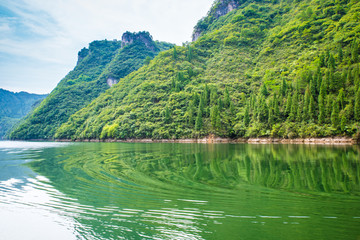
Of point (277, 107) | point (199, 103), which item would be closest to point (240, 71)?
point (199, 103)

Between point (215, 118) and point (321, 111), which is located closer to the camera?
point (321, 111)

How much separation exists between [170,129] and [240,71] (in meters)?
51.4

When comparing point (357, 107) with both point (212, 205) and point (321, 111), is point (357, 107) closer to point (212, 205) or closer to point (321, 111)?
point (321, 111)

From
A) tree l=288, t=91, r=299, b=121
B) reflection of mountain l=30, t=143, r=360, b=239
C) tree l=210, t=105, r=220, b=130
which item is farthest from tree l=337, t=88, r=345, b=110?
reflection of mountain l=30, t=143, r=360, b=239

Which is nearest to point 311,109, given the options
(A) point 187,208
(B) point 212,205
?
(B) point 212,205

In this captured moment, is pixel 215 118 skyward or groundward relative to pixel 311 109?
groundward

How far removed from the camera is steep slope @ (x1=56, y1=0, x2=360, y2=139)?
200 ft

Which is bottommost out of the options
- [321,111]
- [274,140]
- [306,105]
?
[274,140]

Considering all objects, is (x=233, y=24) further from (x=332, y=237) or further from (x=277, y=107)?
(x=332, y=237)

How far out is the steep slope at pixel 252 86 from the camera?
61.1m

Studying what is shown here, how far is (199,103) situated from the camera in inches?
3735

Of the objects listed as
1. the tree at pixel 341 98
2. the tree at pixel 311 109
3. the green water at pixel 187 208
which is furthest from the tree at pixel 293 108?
the green water at pixel 187 208

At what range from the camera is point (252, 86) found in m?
99.6

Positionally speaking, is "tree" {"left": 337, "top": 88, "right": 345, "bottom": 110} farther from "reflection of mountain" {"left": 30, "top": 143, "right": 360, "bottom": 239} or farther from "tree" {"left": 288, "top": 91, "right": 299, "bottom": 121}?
"reflection of mountain" {"left": 30, "top": 143, "right": 360, "bottom": 239}
